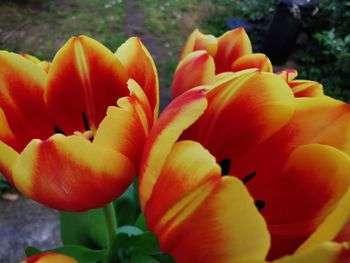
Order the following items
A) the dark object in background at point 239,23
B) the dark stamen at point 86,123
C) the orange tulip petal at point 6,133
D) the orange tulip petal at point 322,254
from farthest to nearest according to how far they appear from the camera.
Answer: the dark object in background at point 239,23, the dark stamen at point 86,123, the orange tulip petal at point 6,133, the orange tulip petal at point 322,254

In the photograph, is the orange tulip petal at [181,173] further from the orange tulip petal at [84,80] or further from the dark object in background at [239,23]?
the dark object in background at [239,23]

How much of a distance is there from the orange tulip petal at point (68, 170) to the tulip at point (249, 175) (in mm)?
27

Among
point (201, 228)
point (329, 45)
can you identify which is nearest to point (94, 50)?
point (201, 228)

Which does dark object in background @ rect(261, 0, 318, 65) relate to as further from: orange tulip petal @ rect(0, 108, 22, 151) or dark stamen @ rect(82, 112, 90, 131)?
orange tulip petal @ rect(0, 108, 22, 151)

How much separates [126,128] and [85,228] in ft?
0.66

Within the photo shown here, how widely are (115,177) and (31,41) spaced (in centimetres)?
286

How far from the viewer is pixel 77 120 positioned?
0.48 metres

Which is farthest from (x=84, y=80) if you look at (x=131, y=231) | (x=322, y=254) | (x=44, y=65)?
(x=322, y=254)

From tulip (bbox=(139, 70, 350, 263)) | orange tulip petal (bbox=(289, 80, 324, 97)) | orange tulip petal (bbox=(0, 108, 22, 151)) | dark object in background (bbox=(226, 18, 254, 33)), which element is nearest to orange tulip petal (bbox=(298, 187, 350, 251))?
tulip (bbox=(139, 70, 350, 263))

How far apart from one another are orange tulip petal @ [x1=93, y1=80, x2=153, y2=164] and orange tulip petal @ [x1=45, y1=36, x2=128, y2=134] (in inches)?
2.8

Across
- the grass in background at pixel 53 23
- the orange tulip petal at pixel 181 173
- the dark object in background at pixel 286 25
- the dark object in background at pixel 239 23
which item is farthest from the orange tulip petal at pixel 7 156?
the dark object in background at pixel 239 23

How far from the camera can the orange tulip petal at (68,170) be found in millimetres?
334

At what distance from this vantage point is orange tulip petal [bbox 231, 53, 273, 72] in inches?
17.6

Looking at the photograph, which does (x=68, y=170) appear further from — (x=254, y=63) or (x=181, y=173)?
(x=254, y=63)
